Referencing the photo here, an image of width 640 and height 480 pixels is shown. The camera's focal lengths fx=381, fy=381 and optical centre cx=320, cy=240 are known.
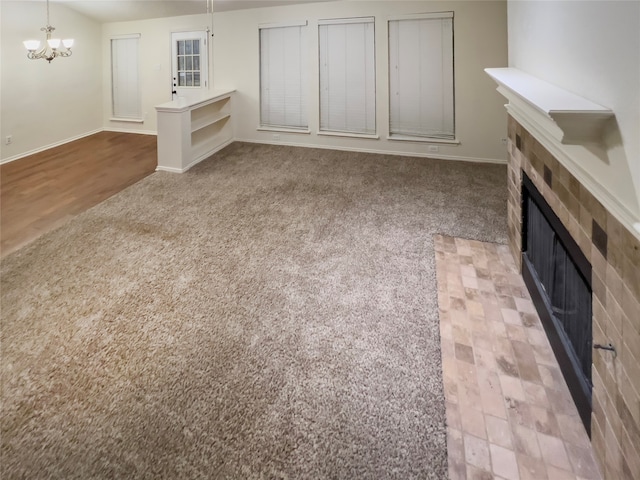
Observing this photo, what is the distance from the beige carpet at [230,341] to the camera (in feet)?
4.90

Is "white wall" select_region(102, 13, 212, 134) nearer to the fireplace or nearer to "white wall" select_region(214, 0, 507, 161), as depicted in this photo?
"white wall" select_region(214, 0, 507, 161)

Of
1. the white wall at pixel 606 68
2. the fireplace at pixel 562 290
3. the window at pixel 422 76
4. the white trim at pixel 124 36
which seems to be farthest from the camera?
the white trim at pixel 124 36

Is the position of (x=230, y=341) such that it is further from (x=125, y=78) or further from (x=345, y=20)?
(x=125, y=78)

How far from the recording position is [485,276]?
2705 mm

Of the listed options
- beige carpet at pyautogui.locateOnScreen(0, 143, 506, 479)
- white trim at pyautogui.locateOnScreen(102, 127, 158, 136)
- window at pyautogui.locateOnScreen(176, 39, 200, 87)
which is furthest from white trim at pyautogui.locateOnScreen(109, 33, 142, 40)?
beige carpet at pyautogui.locateOnScreen(0, 143, 506, 479)

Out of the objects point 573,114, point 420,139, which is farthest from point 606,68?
point 420,139

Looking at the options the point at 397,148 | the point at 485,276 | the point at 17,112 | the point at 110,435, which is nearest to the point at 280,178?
the point at 397,148

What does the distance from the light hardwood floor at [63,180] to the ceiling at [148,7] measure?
218cm

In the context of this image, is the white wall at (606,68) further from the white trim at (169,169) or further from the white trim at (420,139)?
the white trim at (169,169)

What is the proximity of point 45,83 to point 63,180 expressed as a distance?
2.70 m

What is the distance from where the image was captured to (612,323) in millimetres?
1265

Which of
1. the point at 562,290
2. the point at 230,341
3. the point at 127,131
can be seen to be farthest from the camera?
the point at 127,131

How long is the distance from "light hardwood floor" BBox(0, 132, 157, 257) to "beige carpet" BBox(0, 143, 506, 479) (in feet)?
1.16

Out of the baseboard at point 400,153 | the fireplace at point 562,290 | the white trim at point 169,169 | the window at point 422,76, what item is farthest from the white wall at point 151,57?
the fireplace at point 562,290
